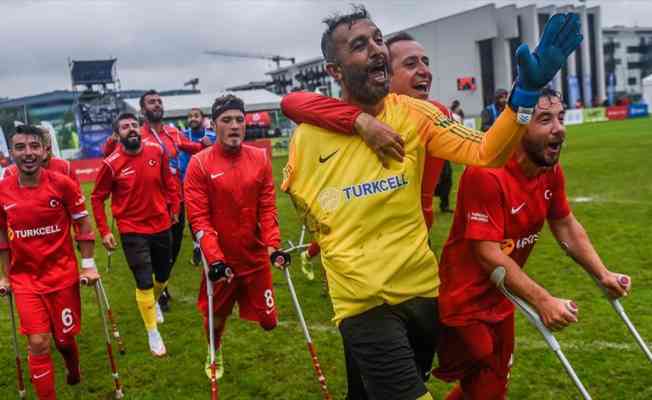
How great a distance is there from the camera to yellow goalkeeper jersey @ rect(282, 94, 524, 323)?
302 cm

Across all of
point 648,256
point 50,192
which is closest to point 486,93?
point 648,256

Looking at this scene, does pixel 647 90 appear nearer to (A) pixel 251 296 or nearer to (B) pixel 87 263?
(A) pixel 251 296

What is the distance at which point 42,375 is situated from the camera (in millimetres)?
5172

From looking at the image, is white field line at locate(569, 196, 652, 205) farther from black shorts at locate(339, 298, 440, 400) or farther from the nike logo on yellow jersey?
the nike logo on yellow jersey

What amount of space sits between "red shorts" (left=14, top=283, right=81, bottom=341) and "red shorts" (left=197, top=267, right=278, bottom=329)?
1113 millimetres

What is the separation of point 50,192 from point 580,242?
4.34m

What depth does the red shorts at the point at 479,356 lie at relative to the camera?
3.56m

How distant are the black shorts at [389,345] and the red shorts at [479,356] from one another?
18.7 inches

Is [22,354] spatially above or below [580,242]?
below

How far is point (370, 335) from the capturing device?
119 inches

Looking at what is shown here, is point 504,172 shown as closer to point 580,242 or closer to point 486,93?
point 580,242

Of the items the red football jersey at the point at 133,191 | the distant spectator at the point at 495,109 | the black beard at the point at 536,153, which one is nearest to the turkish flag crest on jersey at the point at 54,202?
the red football jersey at the point at 133,191

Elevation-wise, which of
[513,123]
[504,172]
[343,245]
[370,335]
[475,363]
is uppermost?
[513,123]

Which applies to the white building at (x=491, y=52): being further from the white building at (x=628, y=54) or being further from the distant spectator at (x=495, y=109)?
the distant spectator at (x=495, y=109)
